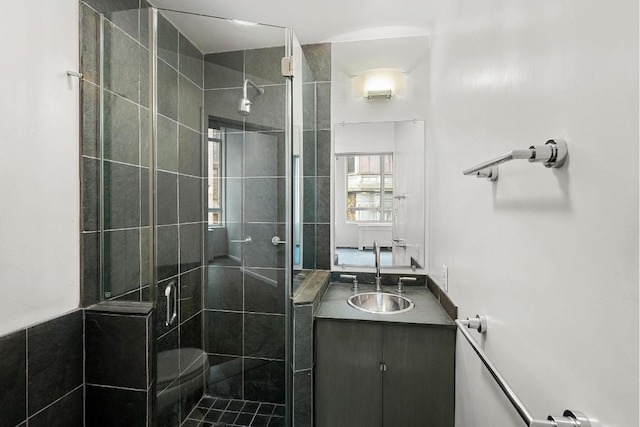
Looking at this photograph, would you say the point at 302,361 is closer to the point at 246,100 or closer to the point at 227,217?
the point at 227,217

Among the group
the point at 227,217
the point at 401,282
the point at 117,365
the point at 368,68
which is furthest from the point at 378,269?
the point at 117,365

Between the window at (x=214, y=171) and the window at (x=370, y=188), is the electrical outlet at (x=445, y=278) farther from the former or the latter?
the window at (x=214, y=171)

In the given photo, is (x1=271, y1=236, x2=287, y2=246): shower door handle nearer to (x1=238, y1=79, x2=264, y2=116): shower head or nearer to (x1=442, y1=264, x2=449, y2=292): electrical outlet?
(x1=238, y1=79, x2=264, y2=116): shower head

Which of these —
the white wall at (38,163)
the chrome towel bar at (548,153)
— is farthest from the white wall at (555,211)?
the white wall at (38,163)

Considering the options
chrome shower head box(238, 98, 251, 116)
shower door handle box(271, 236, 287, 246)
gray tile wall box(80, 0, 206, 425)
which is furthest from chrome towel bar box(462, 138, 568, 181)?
gray tile wall box(80, 0, 206, 425)

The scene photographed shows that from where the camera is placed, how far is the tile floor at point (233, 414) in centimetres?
173

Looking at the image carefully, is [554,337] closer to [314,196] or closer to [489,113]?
[489,113]

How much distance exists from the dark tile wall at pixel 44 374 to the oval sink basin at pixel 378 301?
4.73 ft

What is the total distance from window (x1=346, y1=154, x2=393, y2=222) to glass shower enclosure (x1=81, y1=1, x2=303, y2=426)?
0.62 meters

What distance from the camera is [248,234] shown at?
178 cm

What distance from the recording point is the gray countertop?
5.29 feet

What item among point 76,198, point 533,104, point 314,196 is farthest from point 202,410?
point 533,104

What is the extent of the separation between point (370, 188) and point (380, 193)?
0.08 m

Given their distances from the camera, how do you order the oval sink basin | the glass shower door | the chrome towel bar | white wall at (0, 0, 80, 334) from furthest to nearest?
1. the oval sink basin
2. the glass shower door
3. white wall at (0, 0, 80, 334)
4. the chrome towel bar
